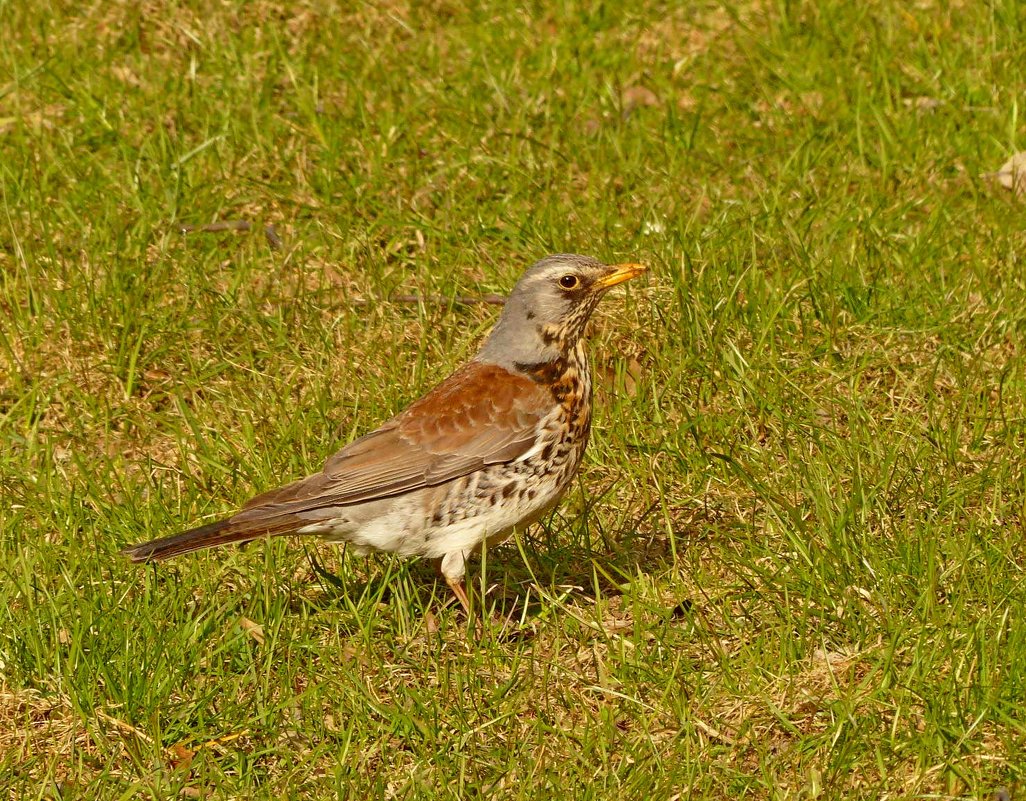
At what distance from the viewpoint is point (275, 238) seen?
7754 mm

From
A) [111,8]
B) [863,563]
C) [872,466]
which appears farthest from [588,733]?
[111,8]

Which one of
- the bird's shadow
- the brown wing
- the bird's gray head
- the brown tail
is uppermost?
the bird's gray head

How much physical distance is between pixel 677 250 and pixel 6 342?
3.17m

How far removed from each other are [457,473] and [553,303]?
0.77 m

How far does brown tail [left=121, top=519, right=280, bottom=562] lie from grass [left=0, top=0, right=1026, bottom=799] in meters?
0.16

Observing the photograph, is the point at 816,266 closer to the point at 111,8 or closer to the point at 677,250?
the point at 677,250

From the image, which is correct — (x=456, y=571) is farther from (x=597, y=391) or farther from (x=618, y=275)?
(x=597, y=391)

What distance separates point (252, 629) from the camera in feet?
17.6

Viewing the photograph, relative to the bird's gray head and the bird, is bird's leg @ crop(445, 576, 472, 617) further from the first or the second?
the bird's gray head

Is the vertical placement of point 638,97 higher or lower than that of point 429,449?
higher

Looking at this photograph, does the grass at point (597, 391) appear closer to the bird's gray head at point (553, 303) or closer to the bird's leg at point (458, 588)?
the bird's leg at point (458, 588)

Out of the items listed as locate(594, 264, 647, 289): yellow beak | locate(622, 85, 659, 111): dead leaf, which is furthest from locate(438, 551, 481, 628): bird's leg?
locate(622, 85, 659, 111): dead leaf

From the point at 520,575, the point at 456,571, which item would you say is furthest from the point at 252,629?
the point at 520,575

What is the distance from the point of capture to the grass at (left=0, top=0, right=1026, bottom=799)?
495 centimetres
